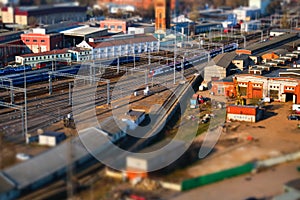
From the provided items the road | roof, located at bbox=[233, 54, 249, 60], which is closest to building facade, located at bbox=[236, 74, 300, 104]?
roof, located at bbox=[233, 54, 249, 60]

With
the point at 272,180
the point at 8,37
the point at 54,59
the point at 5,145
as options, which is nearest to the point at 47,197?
the point at 5,145

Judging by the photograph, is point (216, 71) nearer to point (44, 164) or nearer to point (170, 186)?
point (170, 186)

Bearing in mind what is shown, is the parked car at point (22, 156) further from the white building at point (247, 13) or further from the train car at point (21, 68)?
the white building at point (247, 13)

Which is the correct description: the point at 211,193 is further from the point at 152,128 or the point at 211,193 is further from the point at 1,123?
the point at 1,123

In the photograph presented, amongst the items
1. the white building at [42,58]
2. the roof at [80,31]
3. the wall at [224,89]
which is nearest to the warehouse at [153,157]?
the wall at [224,89]

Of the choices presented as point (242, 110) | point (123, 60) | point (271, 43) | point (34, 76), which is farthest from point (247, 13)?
point (242, 110)

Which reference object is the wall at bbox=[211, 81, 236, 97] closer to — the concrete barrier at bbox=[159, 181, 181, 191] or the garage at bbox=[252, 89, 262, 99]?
the garage at bbox=[252, 89, 262, 99]
